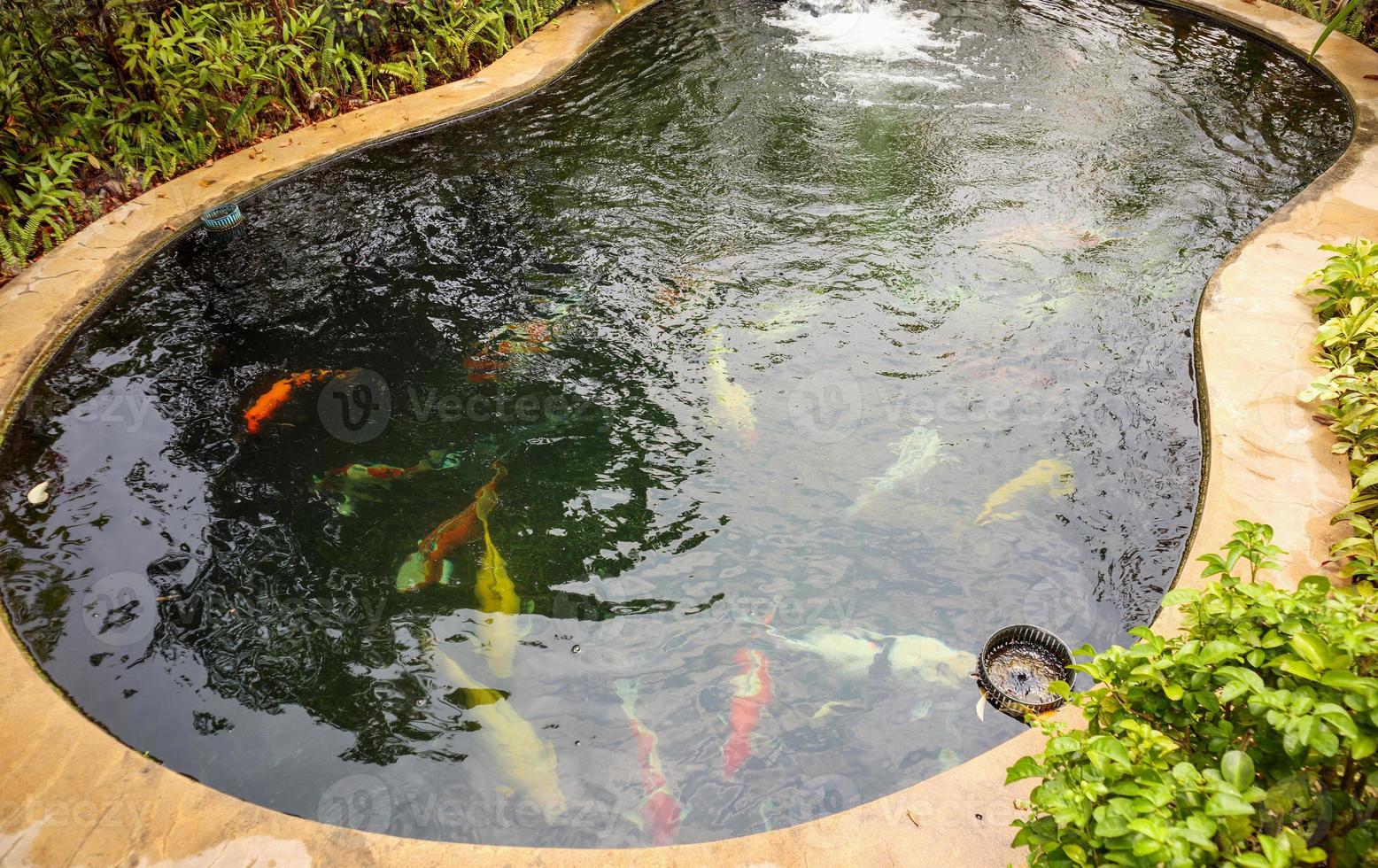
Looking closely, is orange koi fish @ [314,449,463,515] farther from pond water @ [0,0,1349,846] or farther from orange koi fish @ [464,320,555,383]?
→ orange koi fish @ [464,320,555,383]

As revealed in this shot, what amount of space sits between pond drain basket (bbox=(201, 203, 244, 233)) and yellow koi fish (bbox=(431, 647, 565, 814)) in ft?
15.2

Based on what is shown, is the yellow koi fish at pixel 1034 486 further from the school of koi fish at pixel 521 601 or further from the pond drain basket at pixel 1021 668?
the pond drain basket at pixel 1021 668

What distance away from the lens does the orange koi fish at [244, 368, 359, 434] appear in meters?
4.67

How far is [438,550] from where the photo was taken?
398cm

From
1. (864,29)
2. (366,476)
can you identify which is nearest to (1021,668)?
(366,476)

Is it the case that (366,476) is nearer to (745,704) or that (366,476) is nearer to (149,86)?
(745,704)

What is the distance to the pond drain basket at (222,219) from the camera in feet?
19.9

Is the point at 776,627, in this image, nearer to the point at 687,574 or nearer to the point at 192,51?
the point at 687,574

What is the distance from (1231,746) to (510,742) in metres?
2.59

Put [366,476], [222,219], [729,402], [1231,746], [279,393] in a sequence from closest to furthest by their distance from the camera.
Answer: [1231,746] → [366,476] → [729,402] → [279,393] → [222,219]

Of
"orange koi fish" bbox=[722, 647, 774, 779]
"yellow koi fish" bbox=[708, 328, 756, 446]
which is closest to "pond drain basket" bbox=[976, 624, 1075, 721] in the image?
"orange koi fish" bbox=[722, 647, 774, 779]

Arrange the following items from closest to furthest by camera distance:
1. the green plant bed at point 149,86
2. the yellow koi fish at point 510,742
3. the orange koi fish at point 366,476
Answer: the yellow koi fish at point 510,742 < the orange koi fish at point 366,476 < the green plant bed at point 149,86

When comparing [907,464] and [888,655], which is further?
[907,464]

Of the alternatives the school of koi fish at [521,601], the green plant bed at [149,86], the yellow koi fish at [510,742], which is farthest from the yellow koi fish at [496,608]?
the green plant bed at [149,86]
